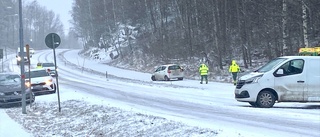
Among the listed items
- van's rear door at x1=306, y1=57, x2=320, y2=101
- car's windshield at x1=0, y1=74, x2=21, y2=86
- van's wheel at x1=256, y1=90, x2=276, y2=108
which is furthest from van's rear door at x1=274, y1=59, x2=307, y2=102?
car's windshield at x1=0, y1=74, x2=21, y2=86

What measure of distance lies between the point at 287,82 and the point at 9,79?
48.3 feet

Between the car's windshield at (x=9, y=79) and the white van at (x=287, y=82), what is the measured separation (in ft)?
42.0

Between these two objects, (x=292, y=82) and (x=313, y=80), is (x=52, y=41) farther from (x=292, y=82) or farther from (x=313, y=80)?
(x=313, y=80)

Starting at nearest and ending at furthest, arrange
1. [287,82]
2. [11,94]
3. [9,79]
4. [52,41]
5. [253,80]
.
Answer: [287,82], [253,80], [52,41], [11,94], [9,79]

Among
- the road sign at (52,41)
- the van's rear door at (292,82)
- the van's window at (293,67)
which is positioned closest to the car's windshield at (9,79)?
the road sign at (52,41)

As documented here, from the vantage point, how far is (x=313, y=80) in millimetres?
15203

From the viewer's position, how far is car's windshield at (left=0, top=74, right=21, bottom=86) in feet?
76.2

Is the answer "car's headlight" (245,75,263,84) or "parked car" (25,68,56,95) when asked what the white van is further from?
"parked car" (25,68,56,95)

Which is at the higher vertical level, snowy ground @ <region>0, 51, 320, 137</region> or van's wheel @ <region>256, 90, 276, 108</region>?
van's wheel @ <region>256, 90, 276, 108</region>

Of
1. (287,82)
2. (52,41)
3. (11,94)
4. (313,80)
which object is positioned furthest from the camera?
(11,94)

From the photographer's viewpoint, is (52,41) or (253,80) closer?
(253,80)

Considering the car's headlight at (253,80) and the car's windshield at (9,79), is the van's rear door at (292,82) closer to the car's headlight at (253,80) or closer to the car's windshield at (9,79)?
the car's headlight at (253,80)

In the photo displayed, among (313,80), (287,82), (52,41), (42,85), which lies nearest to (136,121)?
(287,82)

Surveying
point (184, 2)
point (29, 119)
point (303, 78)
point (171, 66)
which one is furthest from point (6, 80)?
point (184, 2)
